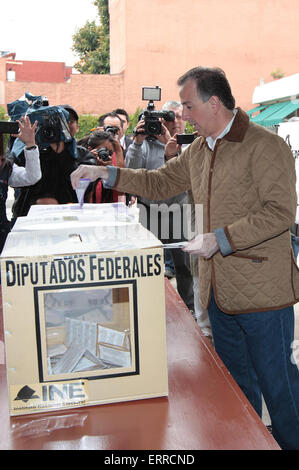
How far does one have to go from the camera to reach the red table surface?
827 mm

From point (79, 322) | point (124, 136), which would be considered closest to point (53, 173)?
point (79, 322)

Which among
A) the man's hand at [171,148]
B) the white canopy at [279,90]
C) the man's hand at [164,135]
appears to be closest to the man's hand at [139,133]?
the man's hand at [164,135]

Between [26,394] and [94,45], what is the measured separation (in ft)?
95.6

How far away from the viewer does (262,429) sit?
0.86 metres

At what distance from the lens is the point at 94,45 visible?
27.6 metres

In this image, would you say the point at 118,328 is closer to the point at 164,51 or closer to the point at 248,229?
the point at 248,229

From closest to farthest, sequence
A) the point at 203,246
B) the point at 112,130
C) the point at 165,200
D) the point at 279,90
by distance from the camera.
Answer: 1. the point at 203,246
2. the point at 165,200
3. the point at 112,130
4. the point at 279,90

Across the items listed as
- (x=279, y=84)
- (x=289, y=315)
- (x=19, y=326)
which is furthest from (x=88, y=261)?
(x=279, y=84)

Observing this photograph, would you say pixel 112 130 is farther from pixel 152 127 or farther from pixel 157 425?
pixel 157 425

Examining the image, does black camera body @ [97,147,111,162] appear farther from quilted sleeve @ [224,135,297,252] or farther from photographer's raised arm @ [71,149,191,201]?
quilted sleeve @ [224,135,297,252]

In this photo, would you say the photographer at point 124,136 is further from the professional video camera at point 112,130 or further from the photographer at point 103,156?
the photographer at point 103,156

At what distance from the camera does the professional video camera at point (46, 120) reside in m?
2.51

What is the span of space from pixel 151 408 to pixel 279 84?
17220 millimetres

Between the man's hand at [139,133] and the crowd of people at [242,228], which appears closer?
the crowd of people at [242,228]
